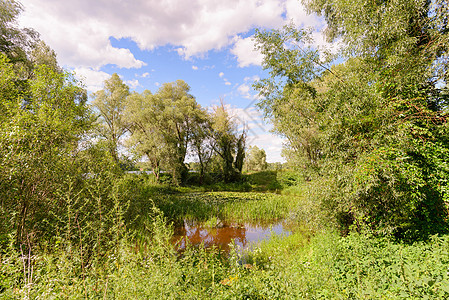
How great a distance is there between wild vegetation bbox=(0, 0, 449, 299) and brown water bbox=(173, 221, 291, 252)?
1.49 meters

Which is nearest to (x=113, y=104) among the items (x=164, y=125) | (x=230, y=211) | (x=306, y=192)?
(x=164, y=125)

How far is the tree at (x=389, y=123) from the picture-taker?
5.29 m

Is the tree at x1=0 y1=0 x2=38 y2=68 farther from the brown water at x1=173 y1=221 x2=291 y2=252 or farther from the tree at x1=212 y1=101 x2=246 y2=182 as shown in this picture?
the tree at x1=212 y1=101 x2=246 y2=182

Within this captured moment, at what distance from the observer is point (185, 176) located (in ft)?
80.6

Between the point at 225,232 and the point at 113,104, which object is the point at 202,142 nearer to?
the point at 113,104

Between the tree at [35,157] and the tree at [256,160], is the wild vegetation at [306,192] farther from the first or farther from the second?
the tree at [256,160]

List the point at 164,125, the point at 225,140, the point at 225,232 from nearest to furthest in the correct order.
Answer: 1. the point at 225,232
2. the point at 164,125
3. the point at 225,140

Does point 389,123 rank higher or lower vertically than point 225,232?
higher

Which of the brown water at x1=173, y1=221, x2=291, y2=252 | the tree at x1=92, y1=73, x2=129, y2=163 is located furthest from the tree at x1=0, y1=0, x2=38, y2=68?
the brown water at x1=173, y1=221, x2=291, y2=252

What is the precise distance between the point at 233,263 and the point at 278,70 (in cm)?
810

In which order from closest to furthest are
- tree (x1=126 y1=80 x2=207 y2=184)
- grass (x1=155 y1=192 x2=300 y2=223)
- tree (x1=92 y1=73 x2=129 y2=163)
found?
grass (x1=155 y1=192 x2=300 y2=223) → tree (x1=126 y1=80 x2=207 y2=184) → tree (x1=92 y1=73 x2=129 y2=163)

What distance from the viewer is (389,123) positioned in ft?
19.0

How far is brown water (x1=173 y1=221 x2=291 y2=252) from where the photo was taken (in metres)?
9.02

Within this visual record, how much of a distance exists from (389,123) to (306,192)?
3497 millimetres
